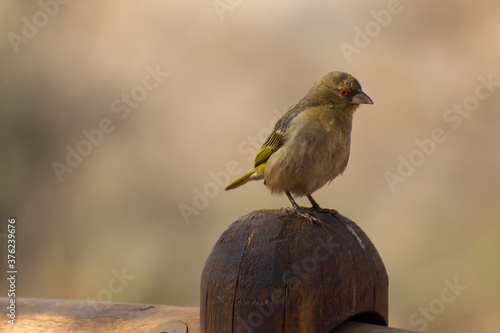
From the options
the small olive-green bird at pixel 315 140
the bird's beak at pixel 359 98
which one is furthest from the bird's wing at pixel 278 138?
the bird's beak at pixel 359 98

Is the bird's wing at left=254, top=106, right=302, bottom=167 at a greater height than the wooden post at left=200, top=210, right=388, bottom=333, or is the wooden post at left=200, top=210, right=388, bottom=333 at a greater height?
the bird's wing at left=254, top=106, right=302, bottom=167

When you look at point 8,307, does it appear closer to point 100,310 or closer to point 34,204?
point 100,310

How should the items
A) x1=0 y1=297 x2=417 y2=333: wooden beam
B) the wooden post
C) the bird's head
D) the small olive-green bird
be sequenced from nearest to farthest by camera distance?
the wooden post < x1=0 y1=297 x2=417 y2=333: wooden beam < the small olive-green bird < the bird's head

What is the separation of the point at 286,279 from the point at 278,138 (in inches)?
62.1

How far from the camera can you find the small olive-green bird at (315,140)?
320 centimetres

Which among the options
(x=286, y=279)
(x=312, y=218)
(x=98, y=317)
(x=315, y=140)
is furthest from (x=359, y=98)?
(x=98, y=317)

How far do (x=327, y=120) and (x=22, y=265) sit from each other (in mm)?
5016

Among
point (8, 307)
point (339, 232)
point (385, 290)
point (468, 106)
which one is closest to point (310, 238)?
point (339, 232)

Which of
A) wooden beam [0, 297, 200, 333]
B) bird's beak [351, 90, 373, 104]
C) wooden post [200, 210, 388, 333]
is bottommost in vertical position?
wooden beam [0, 297, 200, 333]

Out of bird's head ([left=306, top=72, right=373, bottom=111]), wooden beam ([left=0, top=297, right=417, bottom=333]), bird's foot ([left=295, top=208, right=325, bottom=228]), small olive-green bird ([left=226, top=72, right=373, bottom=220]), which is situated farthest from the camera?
bird's head ([left=306, top=72, right=373, bottom=111])

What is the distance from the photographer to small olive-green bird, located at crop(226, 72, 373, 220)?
10.5 feet

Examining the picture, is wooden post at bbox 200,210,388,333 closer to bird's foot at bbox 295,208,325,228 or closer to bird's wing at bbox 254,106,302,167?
bird's foot at bbox 295,208,325,228

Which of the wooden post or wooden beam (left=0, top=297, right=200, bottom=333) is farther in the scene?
wooden beam (left=0, top=297, right=200, bottom=333)

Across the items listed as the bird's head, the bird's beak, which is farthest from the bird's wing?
the bird's beak
